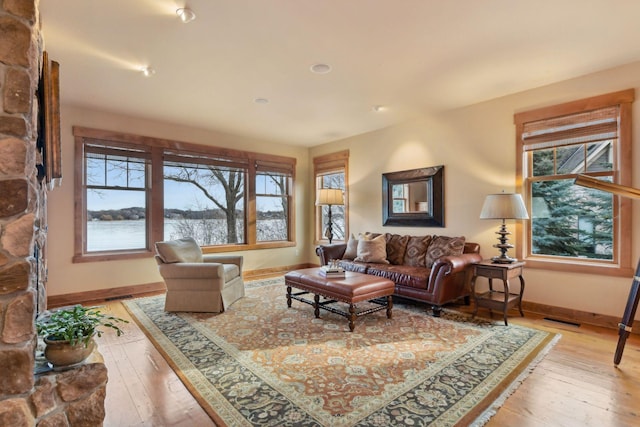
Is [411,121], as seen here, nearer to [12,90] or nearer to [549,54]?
[549,54]

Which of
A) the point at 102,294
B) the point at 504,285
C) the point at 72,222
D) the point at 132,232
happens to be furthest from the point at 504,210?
the point at 72,222

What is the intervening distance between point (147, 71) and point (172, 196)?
93.1 inches

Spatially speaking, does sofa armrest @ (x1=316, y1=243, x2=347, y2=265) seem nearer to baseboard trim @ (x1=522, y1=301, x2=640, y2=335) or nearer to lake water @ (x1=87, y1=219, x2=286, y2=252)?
lake water @ (x1=87, y1=219, x2=286, y2=252)

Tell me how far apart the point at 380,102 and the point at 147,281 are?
425 cm

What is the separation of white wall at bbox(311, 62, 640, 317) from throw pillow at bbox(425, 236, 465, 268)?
33cm

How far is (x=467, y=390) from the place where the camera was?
82.0 inches

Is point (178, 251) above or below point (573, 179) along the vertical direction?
below

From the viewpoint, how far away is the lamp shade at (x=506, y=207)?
136 inches

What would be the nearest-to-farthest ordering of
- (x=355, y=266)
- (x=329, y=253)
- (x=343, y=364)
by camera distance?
(x=343, y=364), (x=355, y=266), (x=329, y=253)

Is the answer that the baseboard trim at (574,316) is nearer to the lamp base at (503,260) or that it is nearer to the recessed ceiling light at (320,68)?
the lamp base at (503,260)

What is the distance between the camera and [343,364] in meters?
2.43

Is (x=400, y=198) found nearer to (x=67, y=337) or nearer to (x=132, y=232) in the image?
(x=132, y=232)

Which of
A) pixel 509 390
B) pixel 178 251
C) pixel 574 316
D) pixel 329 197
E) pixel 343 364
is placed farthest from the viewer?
pixel 329 197

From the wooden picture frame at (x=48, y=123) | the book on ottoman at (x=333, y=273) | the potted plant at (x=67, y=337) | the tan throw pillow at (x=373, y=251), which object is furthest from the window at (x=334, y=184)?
the potted plant at (x=67, y=337)
